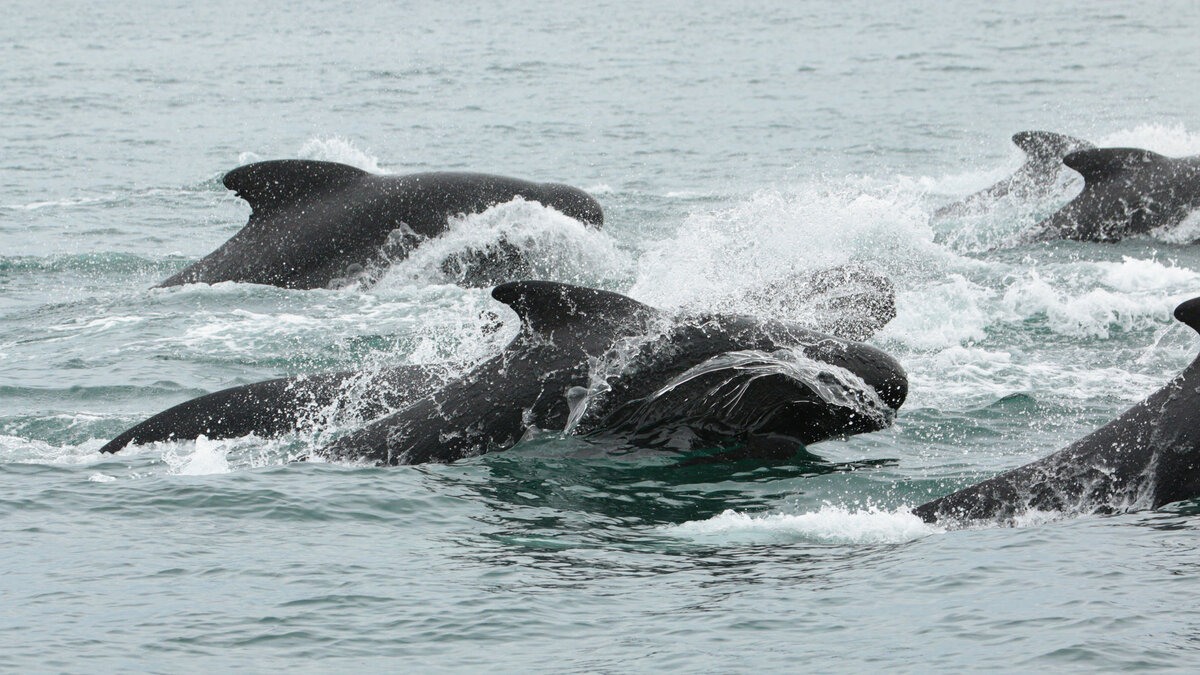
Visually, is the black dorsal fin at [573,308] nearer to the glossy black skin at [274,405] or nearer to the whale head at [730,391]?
the whale head at [730,391]

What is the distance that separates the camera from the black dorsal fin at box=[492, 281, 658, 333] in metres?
12.5

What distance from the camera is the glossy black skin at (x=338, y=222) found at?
19.6 m

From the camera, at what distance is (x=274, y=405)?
45.6 feet

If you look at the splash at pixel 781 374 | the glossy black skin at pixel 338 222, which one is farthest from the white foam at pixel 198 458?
the glossy black skin at pixel 338 222

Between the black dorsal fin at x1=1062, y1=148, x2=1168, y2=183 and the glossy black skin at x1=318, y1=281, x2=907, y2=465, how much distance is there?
11.6m

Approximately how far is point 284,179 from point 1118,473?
11.3 m

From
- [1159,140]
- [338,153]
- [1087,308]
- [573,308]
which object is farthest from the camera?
[338,153]

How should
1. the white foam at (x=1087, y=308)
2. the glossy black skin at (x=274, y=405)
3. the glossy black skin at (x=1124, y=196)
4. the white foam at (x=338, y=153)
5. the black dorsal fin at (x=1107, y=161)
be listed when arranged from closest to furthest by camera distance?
the glossy black skin at (x=274, y=405) < the white foam at (x=1087, y=308) < the glossy black skin at (x=1124, y=196) < the black dorsal fin at (x=1107, y=161) < the white foam at (x=338, y=153)

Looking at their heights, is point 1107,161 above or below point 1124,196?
above

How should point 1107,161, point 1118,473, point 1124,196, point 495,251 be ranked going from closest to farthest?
point 1118,473 → point 495,251 → point 1124,196 → point 1107,161

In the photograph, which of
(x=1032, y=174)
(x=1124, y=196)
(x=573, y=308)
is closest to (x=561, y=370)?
(x=573, y=308)

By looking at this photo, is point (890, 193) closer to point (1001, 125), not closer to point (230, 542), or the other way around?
point (1001, 125)

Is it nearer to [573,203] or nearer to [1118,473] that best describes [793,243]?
[573,203]

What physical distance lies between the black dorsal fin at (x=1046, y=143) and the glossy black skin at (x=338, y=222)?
409 inches
